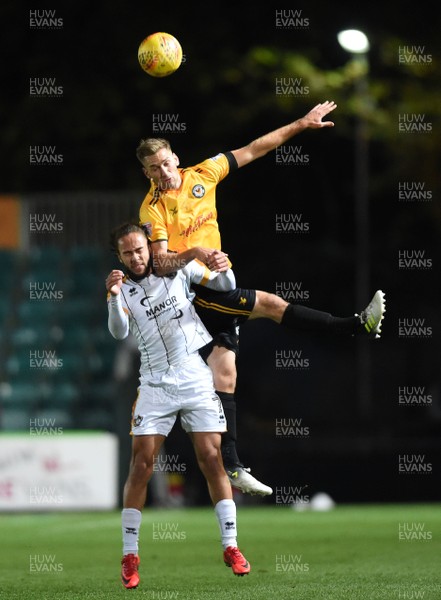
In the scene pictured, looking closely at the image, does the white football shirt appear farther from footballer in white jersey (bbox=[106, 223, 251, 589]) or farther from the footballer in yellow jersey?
the footballer in yellow jersey

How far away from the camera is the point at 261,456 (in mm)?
19312

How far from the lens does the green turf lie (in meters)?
9.68

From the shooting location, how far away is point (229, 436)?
10523 mm

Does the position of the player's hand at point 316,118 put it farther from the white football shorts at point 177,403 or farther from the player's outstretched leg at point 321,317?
the white football shorts at point 177,403

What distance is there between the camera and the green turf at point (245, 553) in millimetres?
9680

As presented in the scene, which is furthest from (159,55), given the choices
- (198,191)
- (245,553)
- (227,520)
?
(245,553)

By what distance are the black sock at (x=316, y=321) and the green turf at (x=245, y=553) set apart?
1910 millimetres

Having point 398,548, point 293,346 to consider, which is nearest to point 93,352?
point 293,346

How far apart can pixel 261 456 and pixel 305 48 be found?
11787 mm

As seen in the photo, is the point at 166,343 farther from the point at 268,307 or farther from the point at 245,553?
the point at 245,553

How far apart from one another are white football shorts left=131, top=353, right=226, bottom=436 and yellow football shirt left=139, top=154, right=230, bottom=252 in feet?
3.09

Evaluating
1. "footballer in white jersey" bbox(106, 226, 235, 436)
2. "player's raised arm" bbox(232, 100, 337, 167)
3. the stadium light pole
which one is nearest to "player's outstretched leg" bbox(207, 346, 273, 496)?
"footballer in white jersey" bbox(106, 226, 235, 436)

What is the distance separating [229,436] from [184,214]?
179 cm

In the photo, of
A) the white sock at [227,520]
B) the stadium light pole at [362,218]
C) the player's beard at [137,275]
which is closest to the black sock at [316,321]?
the player's beard at [137,275]
